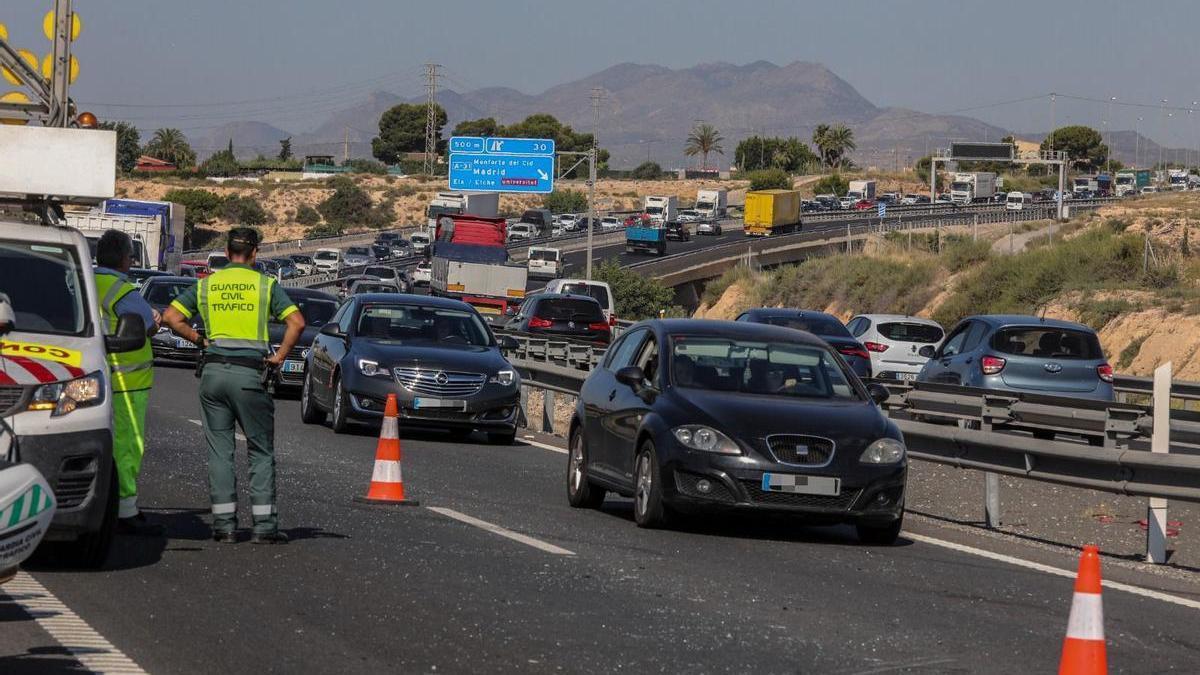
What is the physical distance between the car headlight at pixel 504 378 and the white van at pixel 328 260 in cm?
6835

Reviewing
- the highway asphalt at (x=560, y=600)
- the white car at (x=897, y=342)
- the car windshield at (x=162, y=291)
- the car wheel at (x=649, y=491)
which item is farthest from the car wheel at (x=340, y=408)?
the white car at (x=897, y=342)

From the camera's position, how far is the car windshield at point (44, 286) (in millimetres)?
10250

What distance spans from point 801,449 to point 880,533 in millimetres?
921

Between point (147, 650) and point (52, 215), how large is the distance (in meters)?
4.50

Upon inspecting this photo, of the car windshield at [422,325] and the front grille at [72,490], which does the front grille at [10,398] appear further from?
the car windshield at [422,325]

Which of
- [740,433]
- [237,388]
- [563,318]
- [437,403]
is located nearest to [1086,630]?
[237,388]

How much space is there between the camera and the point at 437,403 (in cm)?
1995

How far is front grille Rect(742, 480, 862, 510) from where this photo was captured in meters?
12.2

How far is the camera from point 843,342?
29.3m

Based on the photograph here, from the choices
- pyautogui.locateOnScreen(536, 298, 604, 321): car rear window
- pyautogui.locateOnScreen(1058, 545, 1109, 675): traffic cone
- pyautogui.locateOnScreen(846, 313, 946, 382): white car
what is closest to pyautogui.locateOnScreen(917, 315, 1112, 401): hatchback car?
pyautogui.locateOnScreen(846, 313, 946, 382): white car

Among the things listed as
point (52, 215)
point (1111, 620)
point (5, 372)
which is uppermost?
point (52, 215)

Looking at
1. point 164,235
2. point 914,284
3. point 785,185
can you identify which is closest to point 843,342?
point 164,235

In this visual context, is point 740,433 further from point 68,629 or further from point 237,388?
point 68,629

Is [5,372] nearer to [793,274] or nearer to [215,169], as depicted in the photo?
[793,274]
